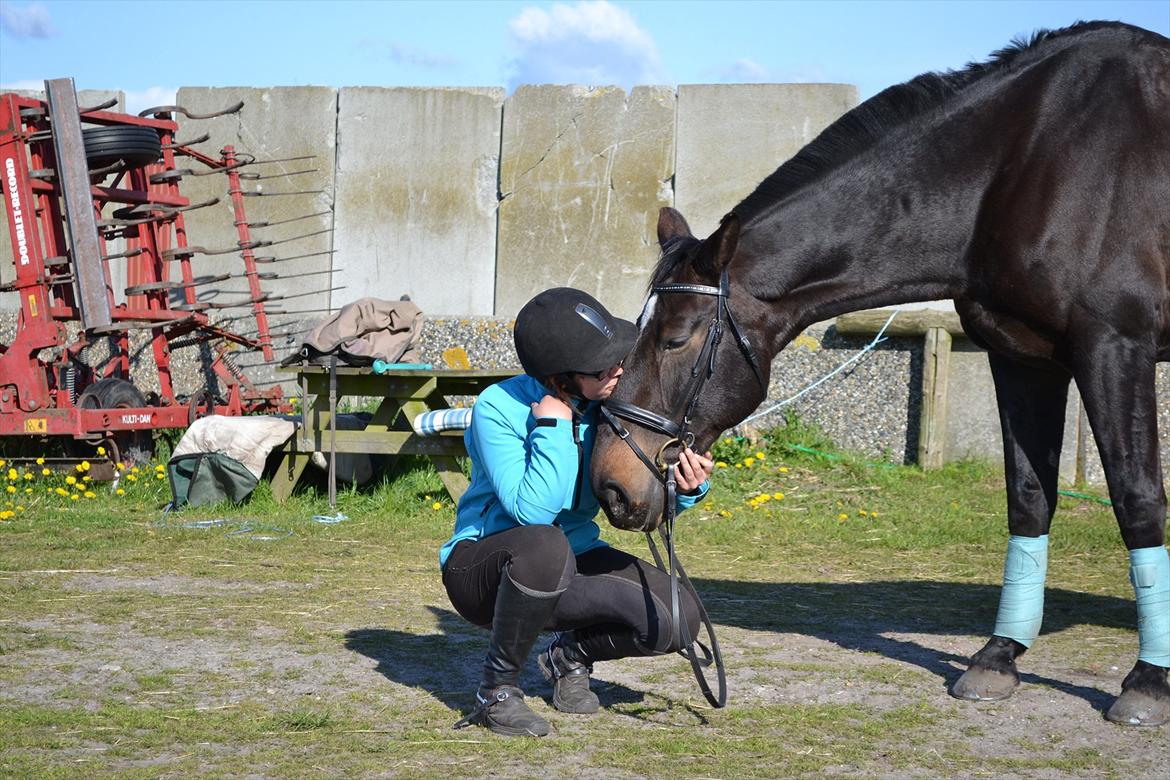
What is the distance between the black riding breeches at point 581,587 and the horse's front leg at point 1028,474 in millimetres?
1272

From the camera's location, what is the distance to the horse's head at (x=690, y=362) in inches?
127

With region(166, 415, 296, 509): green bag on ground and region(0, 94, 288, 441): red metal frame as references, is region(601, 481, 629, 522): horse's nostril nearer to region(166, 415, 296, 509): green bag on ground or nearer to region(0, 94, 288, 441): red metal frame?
region(166, 415, 296, 509): green bag on ground

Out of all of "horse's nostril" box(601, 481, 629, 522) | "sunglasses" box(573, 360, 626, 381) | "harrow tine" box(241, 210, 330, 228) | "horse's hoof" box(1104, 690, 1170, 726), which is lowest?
"horse's hoof" box(1104, 690, 1170, 726)

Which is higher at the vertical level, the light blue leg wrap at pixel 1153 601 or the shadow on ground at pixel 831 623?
the light blue leg wrap at pixel 1153 601

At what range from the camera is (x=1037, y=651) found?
4340 mm

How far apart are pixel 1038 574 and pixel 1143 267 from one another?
110 cm

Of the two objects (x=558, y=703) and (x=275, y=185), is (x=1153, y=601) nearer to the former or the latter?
(x=558, y=703)

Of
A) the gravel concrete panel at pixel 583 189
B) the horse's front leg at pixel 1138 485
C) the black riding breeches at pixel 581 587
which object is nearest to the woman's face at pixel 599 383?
the black riding breeches at pixel 581 587

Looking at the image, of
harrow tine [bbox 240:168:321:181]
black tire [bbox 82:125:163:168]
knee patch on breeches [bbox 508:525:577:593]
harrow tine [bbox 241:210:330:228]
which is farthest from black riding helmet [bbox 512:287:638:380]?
harrow tine [bbox 240:168:321:181]

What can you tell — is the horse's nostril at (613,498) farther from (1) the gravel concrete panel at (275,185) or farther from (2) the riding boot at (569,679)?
(1) the gravel concrete panel at (275,185)

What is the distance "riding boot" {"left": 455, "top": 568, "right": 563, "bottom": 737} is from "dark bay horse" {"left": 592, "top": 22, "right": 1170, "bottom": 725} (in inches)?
21.8

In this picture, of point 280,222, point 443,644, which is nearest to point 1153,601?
point 443,644

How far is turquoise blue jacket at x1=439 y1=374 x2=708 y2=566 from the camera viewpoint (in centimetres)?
316

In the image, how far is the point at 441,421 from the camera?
677 cm
